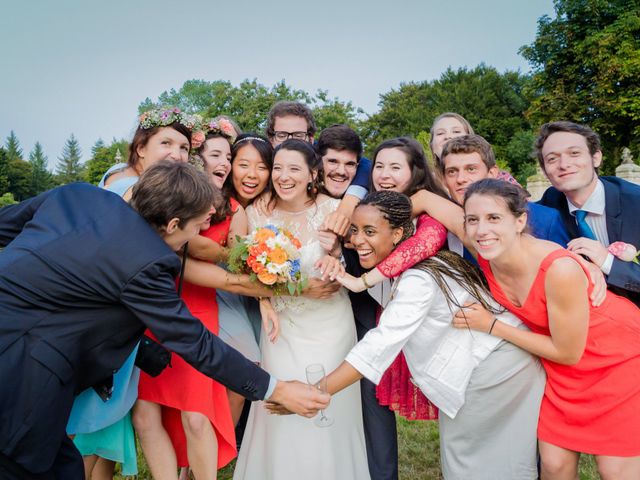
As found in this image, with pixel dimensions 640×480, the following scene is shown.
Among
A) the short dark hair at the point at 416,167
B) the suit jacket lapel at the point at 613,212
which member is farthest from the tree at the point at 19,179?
the suit jacket lapel at the point at 613,212

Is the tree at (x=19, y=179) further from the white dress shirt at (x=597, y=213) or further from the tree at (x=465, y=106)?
the white dress shirt at (x=597, y=213)

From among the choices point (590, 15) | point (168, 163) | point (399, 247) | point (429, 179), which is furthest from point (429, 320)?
point (590, 15)

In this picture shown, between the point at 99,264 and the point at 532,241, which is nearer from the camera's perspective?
the point at 99,264

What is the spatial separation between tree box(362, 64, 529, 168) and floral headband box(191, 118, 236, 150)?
119 feet

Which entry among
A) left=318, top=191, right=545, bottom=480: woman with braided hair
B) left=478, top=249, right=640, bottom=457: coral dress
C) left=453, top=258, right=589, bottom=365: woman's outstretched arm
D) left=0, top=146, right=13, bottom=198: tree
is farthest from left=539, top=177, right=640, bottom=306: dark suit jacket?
left=0, top=146, right=13, bottom=198: tree

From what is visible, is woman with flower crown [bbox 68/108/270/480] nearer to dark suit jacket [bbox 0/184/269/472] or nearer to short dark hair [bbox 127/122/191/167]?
short dark hair [bbox 127/122/191/167]

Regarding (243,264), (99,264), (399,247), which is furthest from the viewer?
(243,264)

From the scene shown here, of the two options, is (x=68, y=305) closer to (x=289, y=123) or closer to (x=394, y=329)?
(x=394, y=329)

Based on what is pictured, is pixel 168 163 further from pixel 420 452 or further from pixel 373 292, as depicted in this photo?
pixel 420 452

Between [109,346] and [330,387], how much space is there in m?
1.61

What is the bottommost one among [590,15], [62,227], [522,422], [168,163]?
[522,422]

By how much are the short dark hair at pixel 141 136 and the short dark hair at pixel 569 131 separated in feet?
11.5

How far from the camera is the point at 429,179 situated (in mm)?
4375

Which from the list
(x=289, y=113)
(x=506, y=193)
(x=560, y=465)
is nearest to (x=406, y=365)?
(x=560, y=465)
